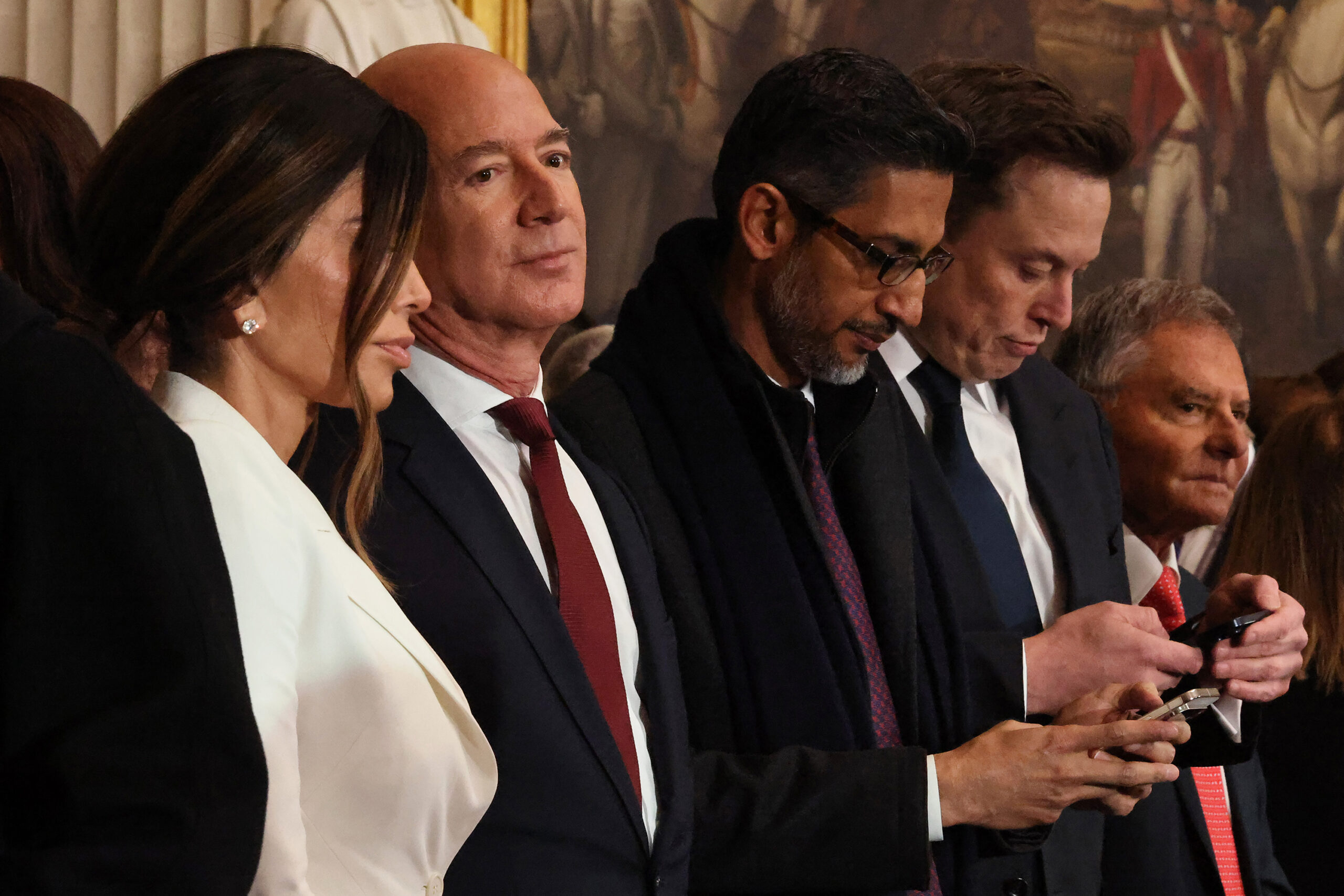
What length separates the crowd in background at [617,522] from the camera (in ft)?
3.62

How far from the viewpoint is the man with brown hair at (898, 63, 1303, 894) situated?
2592 millimetres

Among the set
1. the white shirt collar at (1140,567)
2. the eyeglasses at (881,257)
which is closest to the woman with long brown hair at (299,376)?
the eyeglasses at (881,257)

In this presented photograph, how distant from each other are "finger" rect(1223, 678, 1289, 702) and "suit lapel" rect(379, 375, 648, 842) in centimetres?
131

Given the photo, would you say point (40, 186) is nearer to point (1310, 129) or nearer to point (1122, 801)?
point (1122, 801)

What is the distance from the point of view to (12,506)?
106cm

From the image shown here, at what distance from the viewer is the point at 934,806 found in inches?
87.6

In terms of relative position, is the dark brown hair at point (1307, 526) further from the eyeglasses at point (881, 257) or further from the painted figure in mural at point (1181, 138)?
the painted figure in mural at point (1181, 138)

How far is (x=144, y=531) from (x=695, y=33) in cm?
502

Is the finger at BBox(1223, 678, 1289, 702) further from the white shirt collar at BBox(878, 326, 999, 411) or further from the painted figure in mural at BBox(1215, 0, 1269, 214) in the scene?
the painted figure in mural at BBox(1215, 0, 1269, 214)

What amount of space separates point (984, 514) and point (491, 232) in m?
1.24

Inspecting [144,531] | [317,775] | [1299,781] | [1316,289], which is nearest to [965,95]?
[1299,781]

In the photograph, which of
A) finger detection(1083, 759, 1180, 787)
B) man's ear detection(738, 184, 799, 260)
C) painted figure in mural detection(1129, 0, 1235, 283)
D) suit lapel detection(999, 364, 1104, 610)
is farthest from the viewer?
painted figure in mural detection(1129, 0, 1235, 283)

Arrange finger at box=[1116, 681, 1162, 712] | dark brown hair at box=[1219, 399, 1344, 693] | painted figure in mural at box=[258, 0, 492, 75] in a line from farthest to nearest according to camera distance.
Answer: painted figure in mural at box=[258, 0, 492, 75]
dark brown hair at box=[1219, 399, 1344, 693]
finger at box=[1116, 681, 1162, 712]

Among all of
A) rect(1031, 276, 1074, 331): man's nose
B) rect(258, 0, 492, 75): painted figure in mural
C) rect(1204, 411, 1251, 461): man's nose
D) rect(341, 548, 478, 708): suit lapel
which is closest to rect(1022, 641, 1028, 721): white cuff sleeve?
rect(1031, 276, 1074, 331): man's nose
